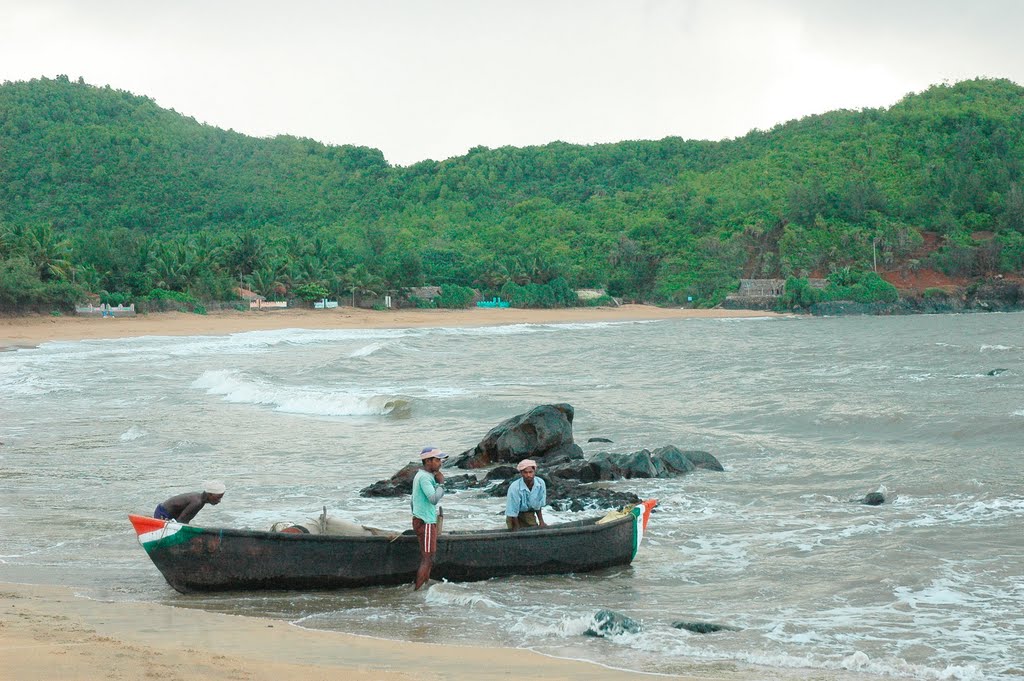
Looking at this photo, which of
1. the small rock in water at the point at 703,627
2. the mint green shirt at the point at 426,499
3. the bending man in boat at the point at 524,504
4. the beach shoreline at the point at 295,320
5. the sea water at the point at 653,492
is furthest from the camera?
the beach shoreline at the point at 295,320

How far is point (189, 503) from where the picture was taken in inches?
356

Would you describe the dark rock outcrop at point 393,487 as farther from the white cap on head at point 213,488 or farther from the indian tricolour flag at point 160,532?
the indian tricolour flag at point 160,532

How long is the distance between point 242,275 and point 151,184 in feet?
139

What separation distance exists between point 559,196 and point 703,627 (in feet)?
412

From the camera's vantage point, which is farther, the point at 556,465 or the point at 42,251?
the point at 42,251

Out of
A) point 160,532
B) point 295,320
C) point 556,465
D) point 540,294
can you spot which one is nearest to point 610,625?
point 160,532

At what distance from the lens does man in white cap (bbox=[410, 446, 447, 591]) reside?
9.00m

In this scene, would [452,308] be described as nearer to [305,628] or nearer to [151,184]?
[151,184]

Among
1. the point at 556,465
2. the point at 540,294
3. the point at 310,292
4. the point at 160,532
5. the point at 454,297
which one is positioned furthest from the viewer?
the point at 540,294

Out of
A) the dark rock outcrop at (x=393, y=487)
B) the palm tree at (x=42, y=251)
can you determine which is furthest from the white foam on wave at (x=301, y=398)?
the palm tree at (x=42, y=251)

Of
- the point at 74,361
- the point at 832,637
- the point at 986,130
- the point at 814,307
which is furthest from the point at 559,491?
the point at 986,130

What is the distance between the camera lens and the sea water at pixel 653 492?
803 centimetres

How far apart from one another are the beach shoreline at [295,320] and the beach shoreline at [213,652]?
126 feet

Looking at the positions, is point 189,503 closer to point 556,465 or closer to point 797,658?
point 797,658
